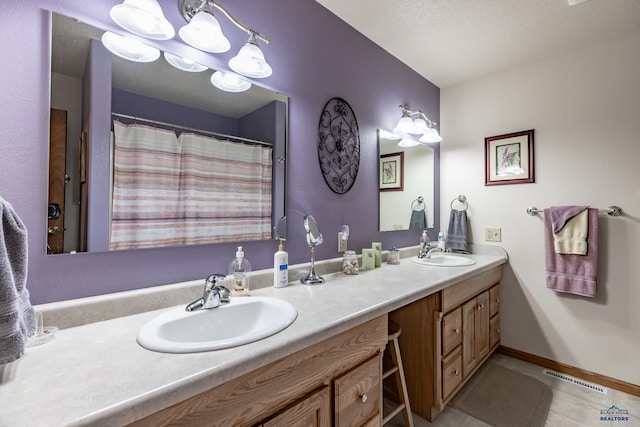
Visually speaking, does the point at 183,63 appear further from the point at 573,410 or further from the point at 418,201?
the point at 573,410

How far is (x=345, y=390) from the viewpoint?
97cm

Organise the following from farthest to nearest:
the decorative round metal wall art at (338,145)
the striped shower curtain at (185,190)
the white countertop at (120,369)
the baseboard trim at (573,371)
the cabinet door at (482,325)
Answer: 1. the cabinet door at (482,325)
2. the baseboard trim at (573,371)
3. the decorative round metal wall art at (338,145)
4. the striped shower curtain at (185,190)
5. the white countertop at (120,369)

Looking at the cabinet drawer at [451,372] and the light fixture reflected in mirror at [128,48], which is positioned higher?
the light fixture reflected in mirror at [128,48]

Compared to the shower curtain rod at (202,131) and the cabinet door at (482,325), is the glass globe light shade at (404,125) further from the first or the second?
the cabinet door at (482,325)

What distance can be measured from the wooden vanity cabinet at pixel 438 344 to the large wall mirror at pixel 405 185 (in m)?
0.64

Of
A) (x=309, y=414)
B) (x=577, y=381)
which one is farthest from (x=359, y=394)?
(x=577, y=381)

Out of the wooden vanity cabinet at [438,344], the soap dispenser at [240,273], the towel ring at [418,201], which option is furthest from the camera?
the towel ring at [418,201]

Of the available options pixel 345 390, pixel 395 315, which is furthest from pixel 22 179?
pixel 395 315

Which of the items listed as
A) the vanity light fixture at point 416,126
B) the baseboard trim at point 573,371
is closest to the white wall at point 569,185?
the baseboard trim at point 573,371

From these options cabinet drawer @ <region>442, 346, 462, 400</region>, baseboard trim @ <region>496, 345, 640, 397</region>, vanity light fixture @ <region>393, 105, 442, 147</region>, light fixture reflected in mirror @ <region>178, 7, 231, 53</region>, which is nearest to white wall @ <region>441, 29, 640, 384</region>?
baseboard trim @ <region>496, 345, 640, 397</region>

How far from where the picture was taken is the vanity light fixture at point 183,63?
1087 mm

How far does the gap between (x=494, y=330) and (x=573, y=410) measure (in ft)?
1.96

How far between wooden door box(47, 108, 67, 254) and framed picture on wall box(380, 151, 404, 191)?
1689 mm

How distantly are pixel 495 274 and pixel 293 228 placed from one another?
1660mm
